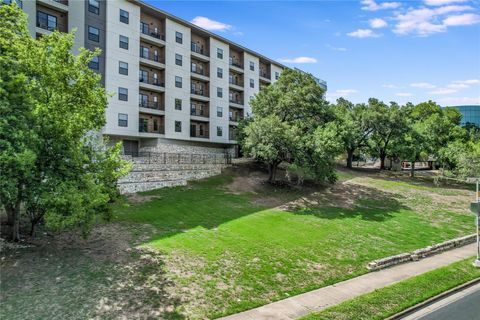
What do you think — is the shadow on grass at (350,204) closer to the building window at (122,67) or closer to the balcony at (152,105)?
the balcony at (152,105)

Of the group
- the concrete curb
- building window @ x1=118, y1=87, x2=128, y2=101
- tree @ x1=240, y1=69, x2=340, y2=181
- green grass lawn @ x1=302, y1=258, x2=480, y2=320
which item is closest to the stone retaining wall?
green grass lawn @ x1=302, y1=258, x2=480, y2=320

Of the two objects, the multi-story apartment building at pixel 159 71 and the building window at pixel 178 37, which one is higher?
the building window at pixel 178 37

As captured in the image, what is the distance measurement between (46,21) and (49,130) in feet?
87.6

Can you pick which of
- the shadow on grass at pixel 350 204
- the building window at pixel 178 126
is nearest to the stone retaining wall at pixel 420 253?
the shadow on grass at pixel 350 204

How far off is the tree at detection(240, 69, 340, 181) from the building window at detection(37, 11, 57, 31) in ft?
73.9

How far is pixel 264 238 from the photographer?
61.5 ft

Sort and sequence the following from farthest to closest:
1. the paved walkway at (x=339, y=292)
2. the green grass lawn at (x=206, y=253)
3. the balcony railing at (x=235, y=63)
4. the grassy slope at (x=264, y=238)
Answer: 1. the balcony railing at (x=235, y=63)
2. the grassy slope at (x=264, y=238)
3. the paved walkway at (x=339, y=292)
4. the green grass lawn at (x=206, y=253)

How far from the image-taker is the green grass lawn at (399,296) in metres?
11.4

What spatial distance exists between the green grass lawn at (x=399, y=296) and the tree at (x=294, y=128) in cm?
1657

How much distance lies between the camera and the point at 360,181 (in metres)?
43.8

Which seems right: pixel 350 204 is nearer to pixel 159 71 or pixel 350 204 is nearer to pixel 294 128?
pixel 294 128

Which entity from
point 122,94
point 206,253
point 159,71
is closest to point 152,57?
point 159,71

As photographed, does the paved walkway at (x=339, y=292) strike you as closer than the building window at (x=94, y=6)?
Yes

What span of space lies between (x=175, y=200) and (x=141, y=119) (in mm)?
17598
